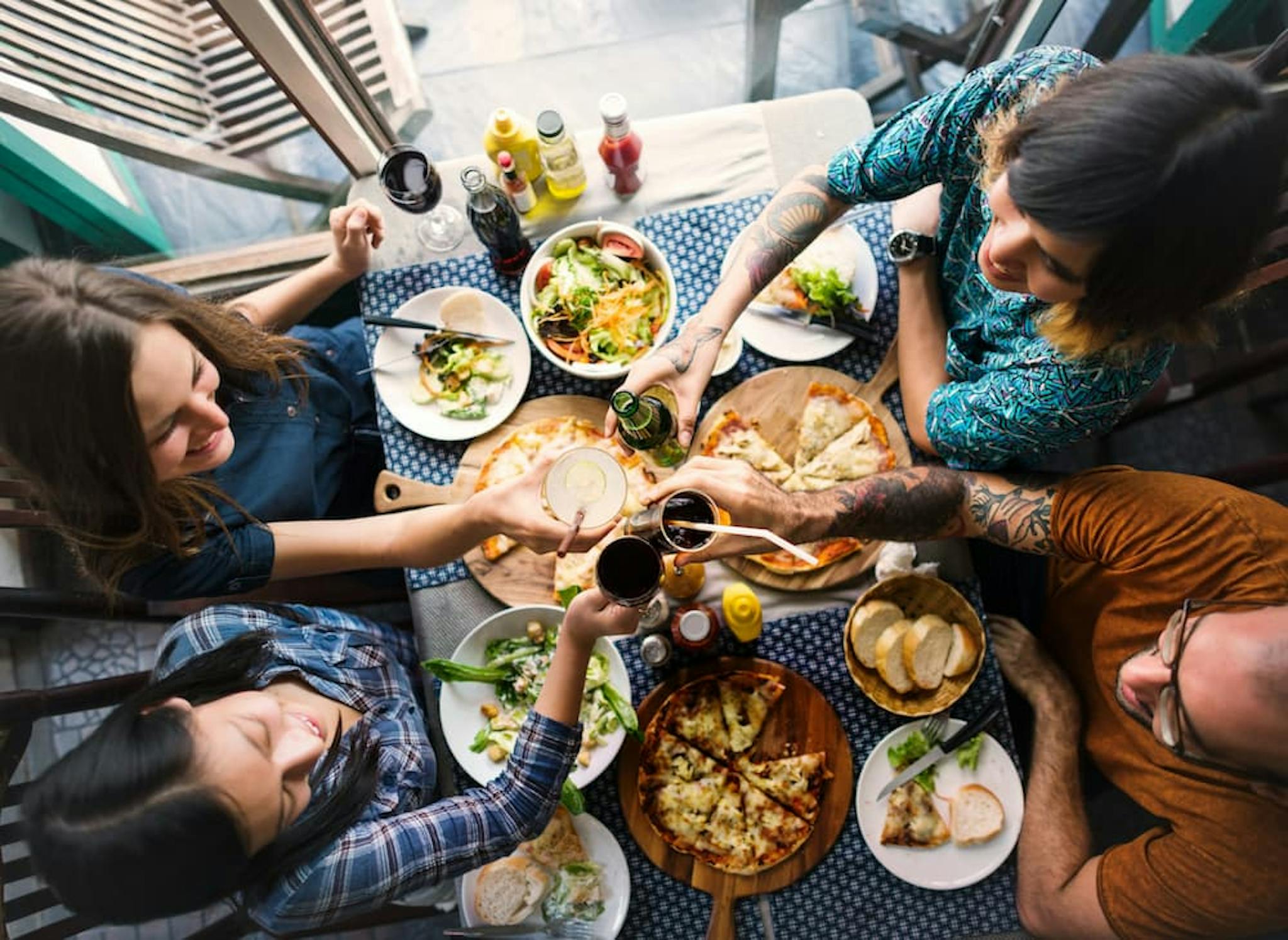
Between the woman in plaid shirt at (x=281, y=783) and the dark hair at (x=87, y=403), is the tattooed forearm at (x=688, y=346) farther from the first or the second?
the dark hair at (x=87, y=403)

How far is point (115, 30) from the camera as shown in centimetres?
230

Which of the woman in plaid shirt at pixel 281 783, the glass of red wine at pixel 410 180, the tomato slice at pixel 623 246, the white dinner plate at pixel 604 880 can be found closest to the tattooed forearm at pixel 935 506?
the woman in plaid shirt at pixel 281 783

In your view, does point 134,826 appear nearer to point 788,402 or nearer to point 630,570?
point 630,570

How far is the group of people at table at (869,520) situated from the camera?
52.9 inches

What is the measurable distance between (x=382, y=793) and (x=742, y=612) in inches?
36.0

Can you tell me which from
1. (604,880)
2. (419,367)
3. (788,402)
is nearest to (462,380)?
(419,367)

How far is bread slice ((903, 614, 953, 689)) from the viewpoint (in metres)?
1.88

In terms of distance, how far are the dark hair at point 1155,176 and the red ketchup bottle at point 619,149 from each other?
3.22 feet

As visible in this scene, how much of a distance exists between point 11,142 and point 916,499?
2858 mm

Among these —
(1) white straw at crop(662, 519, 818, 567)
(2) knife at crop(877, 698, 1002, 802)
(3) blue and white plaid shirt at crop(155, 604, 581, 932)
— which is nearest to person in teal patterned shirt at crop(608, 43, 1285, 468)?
(1) white straw at crop(662, 519, 818, 567)

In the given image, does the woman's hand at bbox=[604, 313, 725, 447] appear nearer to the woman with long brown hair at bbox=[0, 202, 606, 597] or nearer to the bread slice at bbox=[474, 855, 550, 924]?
the woman with long brown hair at bbox=[0, 202, 606, 597]

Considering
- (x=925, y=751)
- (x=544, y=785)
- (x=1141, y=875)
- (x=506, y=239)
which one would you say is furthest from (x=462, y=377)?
(x=1141, y=875)

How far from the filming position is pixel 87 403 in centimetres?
142

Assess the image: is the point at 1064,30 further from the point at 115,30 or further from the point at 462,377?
the point at 115,30
